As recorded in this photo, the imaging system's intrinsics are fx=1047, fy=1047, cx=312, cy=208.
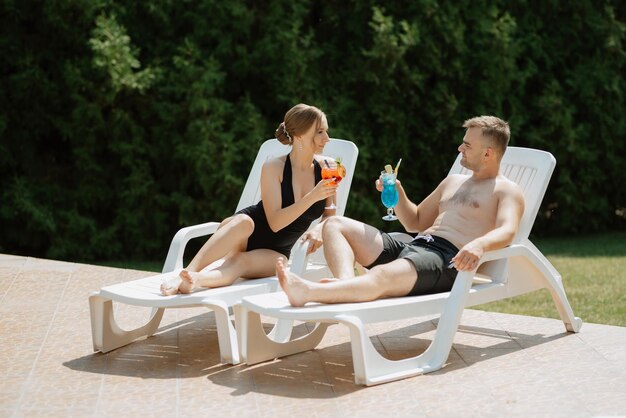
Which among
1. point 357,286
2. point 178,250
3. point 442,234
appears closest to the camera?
point 357,286

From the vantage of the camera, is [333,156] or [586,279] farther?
[586,279]

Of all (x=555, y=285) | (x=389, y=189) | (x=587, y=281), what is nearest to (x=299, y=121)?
(x=389, y=189)

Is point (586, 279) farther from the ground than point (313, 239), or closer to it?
closer to it

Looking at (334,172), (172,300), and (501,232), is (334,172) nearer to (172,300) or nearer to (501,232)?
(501,232)

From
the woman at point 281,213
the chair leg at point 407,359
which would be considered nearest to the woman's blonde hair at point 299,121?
the woman at point 281,213

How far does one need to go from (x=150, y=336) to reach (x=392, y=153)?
532 cm

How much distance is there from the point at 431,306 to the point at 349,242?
624 millimetres

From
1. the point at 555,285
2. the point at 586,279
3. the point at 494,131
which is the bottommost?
the point at 586,279

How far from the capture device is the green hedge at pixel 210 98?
10.0 meters

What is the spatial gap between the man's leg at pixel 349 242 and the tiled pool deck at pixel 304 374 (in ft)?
1.76

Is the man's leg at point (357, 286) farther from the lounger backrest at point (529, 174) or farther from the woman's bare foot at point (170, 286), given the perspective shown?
the lounger backrest at point (529, 174)

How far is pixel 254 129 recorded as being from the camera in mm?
10164

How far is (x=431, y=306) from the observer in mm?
5082

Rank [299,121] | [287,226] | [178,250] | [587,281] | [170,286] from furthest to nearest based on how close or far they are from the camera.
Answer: [587,281]
[178,250]
[287,226]
[299,121]
[170,286]
